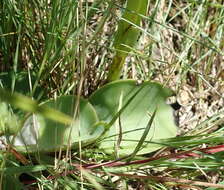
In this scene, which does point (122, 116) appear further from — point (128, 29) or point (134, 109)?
point (128, 29)

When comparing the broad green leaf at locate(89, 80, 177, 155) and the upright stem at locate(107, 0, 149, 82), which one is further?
the broad green leaf at locate(89, 80, 177, 155)

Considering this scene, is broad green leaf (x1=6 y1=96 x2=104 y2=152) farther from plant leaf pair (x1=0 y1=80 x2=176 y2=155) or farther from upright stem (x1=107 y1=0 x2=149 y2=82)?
upright stem (x1=107 y1=0 x2=149 y2=82)

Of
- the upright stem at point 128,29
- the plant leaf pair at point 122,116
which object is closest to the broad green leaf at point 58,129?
the plant leaf pair at point 122,116

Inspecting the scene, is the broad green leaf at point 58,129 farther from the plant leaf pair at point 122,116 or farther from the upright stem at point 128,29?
the upright stem at point 128,29

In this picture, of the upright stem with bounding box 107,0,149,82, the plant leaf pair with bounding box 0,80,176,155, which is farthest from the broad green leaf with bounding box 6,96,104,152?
the upright stem with bounding box 107,0,149,82

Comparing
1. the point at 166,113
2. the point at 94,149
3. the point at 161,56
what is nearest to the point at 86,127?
the point at 94,149

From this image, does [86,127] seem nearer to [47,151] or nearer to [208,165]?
[47,151]
